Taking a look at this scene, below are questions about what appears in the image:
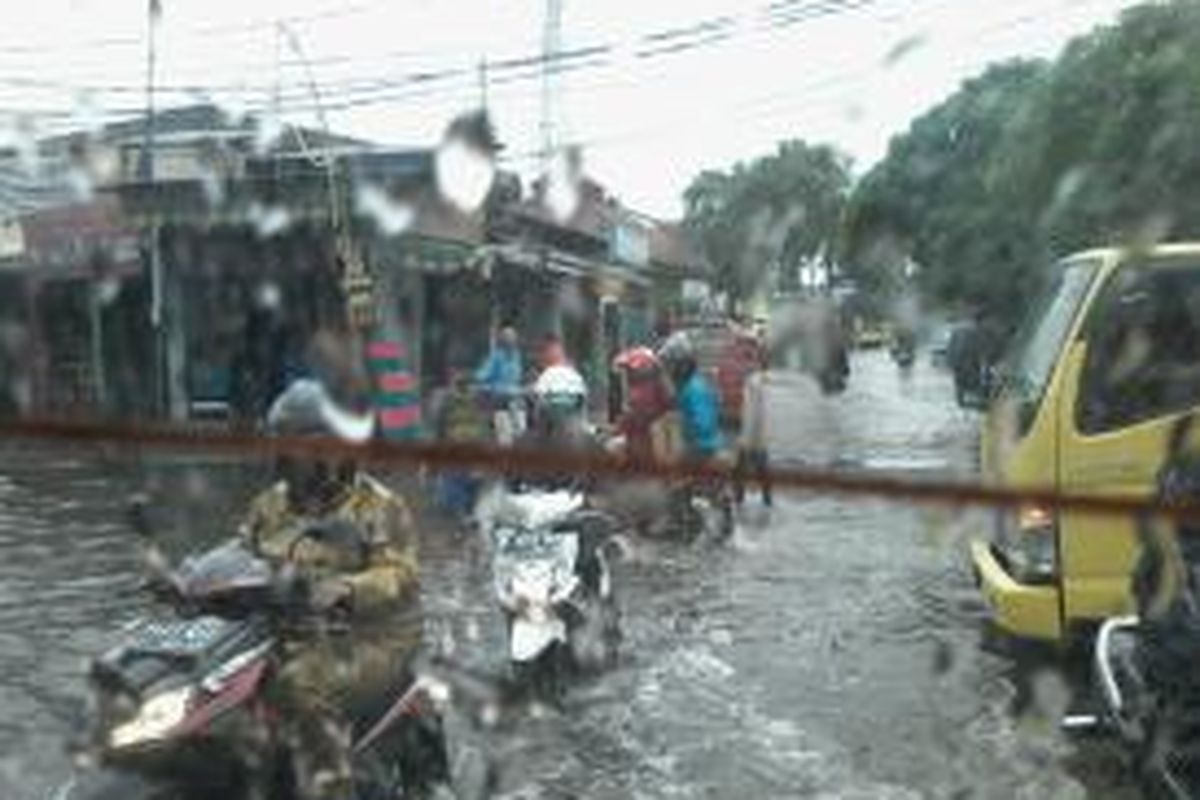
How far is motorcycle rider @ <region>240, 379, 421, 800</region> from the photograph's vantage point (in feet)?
17.3

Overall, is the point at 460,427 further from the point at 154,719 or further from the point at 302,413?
the point at 154,719

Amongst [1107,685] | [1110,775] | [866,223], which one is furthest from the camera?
[866,223]

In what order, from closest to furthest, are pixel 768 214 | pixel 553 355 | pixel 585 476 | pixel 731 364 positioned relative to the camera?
pixel 585 476, pixel 553 355, pixel 731 364, pixel 768 214

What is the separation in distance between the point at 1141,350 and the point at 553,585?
7.83 feet

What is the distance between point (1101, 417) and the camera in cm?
827

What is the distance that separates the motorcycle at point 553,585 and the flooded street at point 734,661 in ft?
0.58

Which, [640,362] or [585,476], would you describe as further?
[640,362]

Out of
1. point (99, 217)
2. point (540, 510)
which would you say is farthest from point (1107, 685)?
point (99, 217)

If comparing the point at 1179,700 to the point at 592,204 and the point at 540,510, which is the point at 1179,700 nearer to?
the point at 540,510

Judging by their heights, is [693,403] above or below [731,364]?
below

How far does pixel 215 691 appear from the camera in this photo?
16.3ft

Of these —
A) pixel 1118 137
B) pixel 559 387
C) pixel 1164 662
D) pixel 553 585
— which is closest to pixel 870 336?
pixel 1118 137

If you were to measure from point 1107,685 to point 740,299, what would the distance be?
112 feet

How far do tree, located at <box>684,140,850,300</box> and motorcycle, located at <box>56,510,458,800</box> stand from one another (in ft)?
58.9
